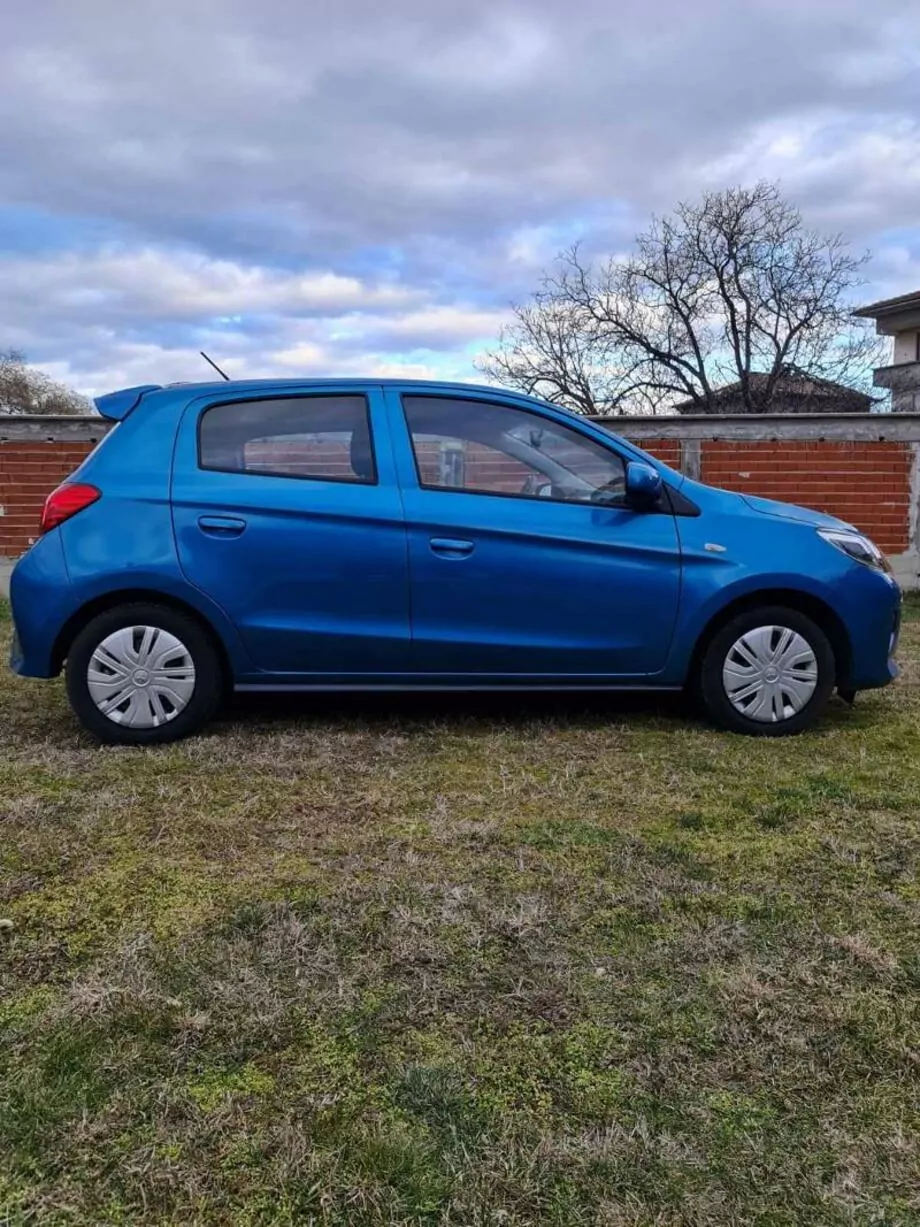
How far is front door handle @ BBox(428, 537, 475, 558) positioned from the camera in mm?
4016

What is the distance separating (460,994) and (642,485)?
2.55 m

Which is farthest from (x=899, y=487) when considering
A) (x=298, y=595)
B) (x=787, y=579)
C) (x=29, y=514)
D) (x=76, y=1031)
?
(x=76, y=1031)

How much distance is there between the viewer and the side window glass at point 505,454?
4121 mm

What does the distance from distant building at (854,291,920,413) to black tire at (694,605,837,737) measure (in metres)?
24.1

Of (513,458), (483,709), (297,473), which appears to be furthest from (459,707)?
(297,473)

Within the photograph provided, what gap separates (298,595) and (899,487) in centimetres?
701

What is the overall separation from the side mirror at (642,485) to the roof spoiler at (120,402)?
216 cm

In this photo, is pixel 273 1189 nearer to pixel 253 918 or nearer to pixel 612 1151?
pixel 612 1151

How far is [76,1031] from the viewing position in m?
1.92

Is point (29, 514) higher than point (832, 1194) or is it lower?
higher

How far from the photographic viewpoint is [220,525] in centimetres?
396

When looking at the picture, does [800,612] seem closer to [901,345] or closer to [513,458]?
[513,458]

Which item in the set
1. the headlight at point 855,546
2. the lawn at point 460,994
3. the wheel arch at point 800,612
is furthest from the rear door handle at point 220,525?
the headlight at point 855,546

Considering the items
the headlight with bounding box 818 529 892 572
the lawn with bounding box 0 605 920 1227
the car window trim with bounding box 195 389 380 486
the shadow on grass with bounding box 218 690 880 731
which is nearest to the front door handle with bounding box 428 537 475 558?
the car window trim with bounding box 195 389 380 486
